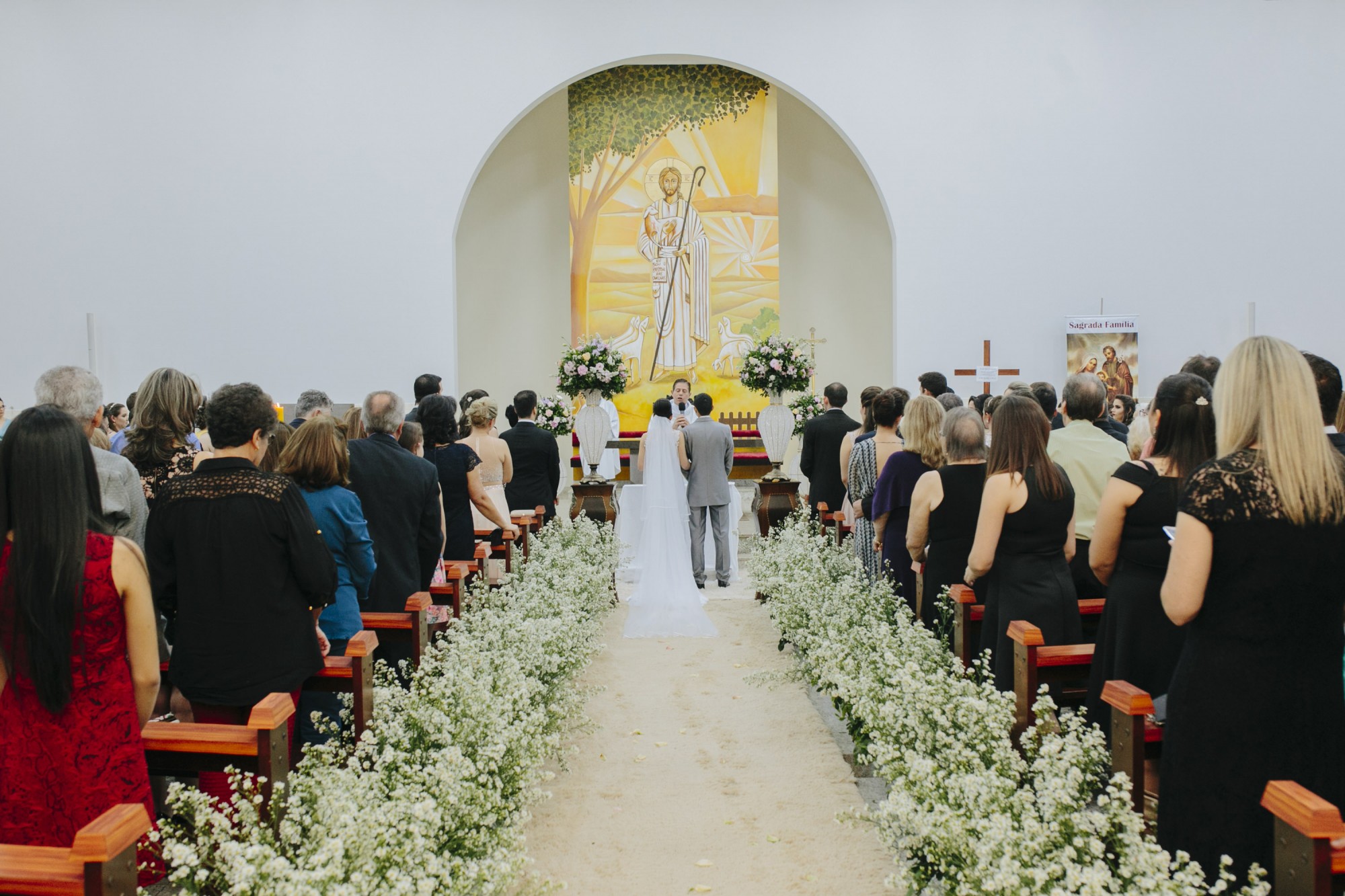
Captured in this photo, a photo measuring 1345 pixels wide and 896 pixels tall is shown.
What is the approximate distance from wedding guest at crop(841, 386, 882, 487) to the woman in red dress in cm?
453

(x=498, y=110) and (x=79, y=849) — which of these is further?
(x=498, y=110)

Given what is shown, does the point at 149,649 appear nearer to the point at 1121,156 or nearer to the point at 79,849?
the point at 79,849

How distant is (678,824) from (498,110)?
9331 millimetres

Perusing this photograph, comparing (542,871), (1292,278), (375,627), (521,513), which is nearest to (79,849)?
(542,871)

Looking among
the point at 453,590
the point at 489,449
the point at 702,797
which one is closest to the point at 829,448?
the point at 489,449

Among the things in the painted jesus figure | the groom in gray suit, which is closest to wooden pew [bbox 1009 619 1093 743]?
the groom in gray suit

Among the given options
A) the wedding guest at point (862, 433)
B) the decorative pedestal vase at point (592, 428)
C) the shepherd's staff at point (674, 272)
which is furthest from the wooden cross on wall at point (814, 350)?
the wedding guest at point (862, 433)

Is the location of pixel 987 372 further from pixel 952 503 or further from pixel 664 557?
pixel 952 503

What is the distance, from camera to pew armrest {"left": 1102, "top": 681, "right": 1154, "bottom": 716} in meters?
2.79

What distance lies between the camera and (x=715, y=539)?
9.01 m

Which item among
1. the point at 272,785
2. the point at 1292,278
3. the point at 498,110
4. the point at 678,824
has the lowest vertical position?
the point at 678,824

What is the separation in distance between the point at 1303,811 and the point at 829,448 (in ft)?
20.4

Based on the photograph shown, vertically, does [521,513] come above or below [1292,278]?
below

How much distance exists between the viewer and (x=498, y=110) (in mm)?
11625
